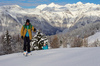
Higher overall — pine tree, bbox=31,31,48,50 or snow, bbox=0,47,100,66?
snow, bbox=0,47,100,66

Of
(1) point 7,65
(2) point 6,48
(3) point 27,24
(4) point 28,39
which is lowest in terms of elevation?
(2) point 6,48

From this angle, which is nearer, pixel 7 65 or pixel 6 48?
pixel 7 65

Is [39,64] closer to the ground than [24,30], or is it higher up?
closer to the ground

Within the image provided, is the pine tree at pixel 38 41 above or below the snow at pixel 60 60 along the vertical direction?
below

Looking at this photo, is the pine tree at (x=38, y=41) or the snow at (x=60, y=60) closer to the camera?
the snow at (x=60, y=60)

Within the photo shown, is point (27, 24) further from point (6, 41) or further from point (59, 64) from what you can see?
point (6, 41)

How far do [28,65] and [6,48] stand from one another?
39.6 metres

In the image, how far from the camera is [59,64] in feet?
19.7

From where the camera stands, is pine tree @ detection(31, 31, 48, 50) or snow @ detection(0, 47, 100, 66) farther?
pine tree @ detection(31, 31, 48, 50)

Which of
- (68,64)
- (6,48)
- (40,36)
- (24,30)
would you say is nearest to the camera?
(68,64)

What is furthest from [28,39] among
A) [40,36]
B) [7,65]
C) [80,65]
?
[40,36]

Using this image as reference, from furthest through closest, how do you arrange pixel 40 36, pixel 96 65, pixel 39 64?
pixel 40 36 < pixel 39 64 < pixel 96 65

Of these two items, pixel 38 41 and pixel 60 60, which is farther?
pixel 38 41

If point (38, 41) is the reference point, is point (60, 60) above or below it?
above
